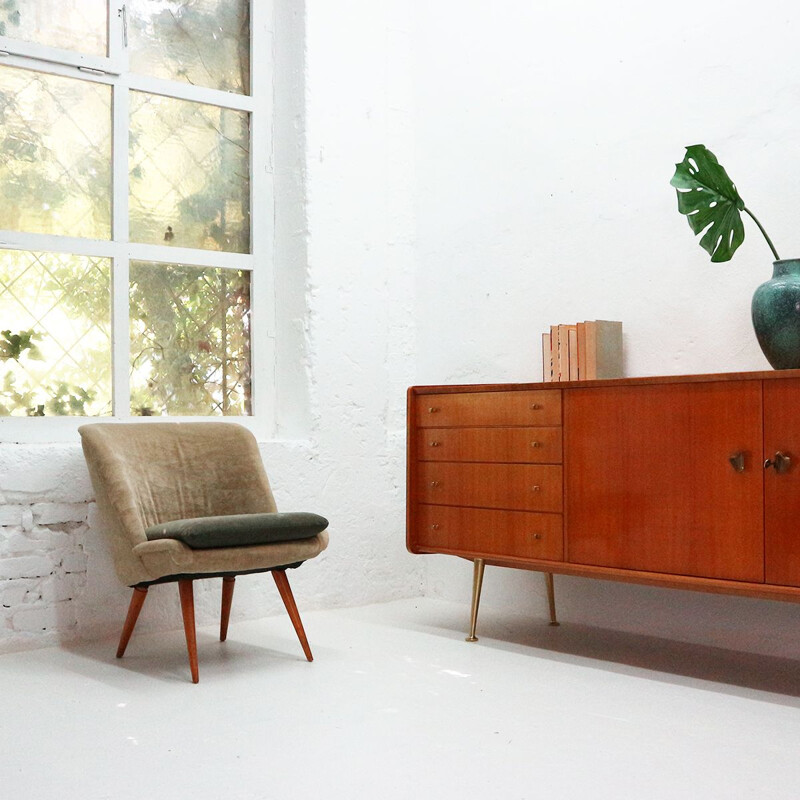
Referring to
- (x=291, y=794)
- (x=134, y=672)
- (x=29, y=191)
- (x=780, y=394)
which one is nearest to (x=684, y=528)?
(x=780, y=394)

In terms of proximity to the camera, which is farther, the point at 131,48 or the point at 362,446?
the point at 362,446

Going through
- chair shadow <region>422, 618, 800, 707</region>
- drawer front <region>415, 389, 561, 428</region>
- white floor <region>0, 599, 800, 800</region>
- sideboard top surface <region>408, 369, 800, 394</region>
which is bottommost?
chair shadow <region>422, 618, 800, 707</region>

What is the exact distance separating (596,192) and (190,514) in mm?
1787

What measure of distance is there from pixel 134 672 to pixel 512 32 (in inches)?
106

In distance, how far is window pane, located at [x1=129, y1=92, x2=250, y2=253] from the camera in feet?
12.5

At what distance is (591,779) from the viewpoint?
1.96m

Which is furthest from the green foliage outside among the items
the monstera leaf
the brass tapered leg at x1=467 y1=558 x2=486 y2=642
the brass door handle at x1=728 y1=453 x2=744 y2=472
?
the brass door handle at x1=728 y1=453 x2=744 y2=472

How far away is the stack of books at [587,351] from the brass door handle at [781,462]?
2.76 ft

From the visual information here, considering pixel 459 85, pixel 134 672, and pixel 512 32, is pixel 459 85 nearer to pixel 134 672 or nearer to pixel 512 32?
pixel 512 32

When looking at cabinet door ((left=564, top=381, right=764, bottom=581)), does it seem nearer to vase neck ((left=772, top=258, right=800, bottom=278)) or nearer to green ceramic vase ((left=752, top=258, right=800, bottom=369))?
green ceramic vase ((left=752, top=258, right=800, bottom=369))

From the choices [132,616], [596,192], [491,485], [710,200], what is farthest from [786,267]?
[132,616]

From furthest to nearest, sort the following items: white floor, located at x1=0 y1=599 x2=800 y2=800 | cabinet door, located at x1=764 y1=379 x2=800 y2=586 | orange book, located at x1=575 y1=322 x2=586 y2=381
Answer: orange book, located at x1=575 y1=322 x2=586 y2=381 < cabinet door, located at x1=764 y1=379 x2=800 y2=586 < white floor, located at x1=0 y1=599 x2=800 y2=800

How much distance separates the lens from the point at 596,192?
355 centimetres

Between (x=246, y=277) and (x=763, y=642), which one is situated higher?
(x=246, y=277)
